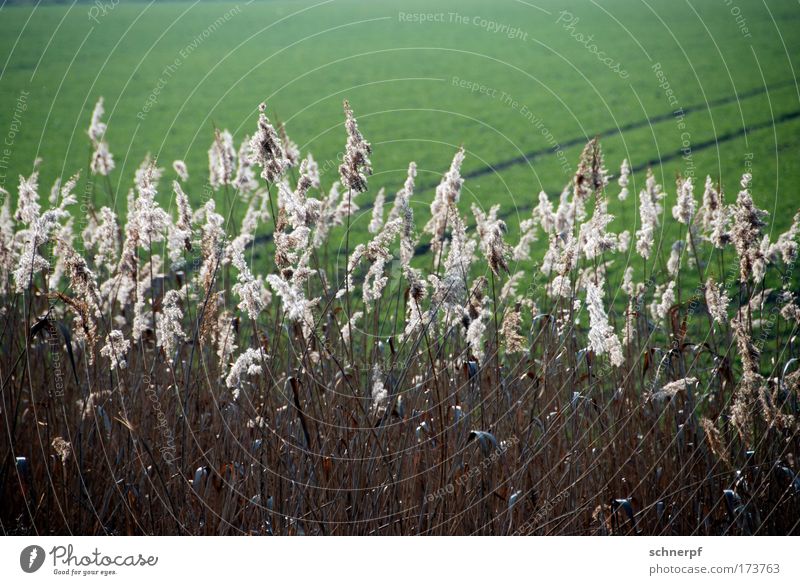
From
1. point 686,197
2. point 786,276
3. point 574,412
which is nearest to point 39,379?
point 574,412

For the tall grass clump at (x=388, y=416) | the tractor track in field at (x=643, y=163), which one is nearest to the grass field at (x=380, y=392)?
the tall grass clump at (x=388, y=416)

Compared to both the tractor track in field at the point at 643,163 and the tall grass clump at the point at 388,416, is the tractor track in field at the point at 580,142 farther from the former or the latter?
the tall grass clump at the point at 388,416

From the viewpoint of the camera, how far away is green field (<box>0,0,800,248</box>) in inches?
391

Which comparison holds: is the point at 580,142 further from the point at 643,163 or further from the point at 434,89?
the point at 643,163

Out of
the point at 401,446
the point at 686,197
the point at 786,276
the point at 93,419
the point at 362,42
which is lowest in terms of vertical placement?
the point at 401,446

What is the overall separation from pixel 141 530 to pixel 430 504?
118 cm

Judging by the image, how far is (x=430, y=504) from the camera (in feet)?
9.96

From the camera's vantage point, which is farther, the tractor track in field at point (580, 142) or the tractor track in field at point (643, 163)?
the tractor track in field at point (580, 142)

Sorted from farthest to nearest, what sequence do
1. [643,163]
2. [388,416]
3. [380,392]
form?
[643,163] < [388,416] < [380,392]

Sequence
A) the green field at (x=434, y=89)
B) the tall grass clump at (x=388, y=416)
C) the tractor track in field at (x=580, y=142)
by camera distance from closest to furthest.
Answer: the tall grass clump at (x=388, y=416) → the green field at (x=434, y=89) → the tractor track in field at (x=580, y=142)

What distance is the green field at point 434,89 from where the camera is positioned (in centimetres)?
993

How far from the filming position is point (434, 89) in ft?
57.5

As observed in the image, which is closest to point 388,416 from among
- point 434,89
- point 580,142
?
point 580,142
